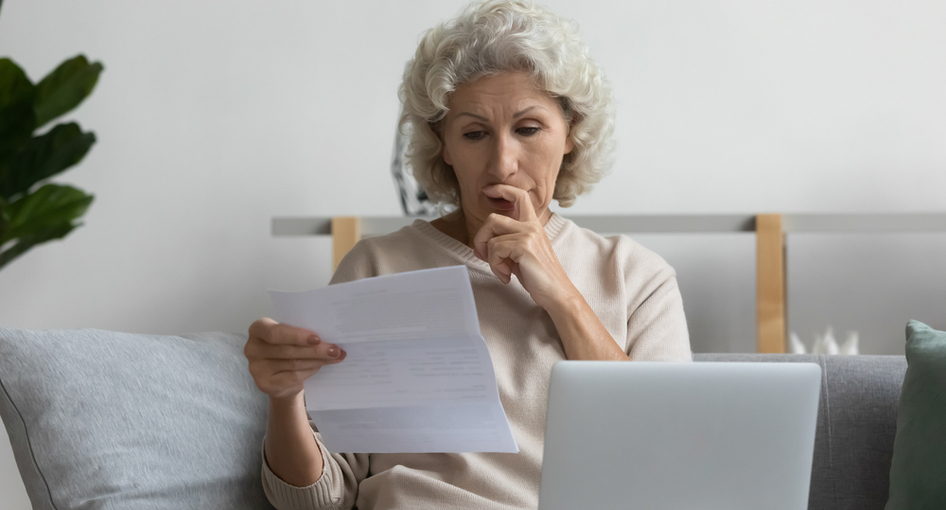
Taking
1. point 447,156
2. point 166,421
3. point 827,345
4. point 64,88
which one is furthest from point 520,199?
point 827,345

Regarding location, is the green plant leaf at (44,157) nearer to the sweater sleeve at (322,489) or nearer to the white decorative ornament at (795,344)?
the sweater sleeve at (322,489)

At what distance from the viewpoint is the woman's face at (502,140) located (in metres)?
1.37

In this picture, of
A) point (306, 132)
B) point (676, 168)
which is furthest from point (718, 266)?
point (306, 132)

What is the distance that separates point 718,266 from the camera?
2330 mm

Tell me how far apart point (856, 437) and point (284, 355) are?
1.08 meters

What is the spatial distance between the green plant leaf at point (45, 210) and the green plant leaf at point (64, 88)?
0.04 metres

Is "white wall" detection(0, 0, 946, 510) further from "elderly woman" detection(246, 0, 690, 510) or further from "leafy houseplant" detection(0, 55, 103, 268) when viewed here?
"leafy houseplant" detection(0, 55, 103, 268)

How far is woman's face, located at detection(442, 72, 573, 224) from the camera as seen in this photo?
4.48 ft

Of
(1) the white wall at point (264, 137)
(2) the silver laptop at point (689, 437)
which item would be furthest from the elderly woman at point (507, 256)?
(1) the white wall at point (264, 137)

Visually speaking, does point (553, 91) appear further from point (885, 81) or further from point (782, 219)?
point (885, 81)

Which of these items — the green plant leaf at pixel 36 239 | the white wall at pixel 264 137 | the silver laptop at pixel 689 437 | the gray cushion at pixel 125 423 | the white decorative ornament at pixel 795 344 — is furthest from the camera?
the white wall at pixel 264 137

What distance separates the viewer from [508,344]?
51.4 inches

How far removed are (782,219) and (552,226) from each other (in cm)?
78

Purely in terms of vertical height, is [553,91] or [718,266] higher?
Answer: [553,91]
